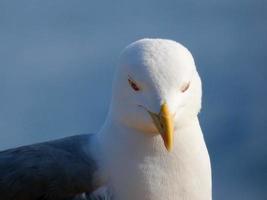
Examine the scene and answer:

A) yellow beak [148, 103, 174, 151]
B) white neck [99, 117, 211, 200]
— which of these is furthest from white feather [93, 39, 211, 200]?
yellow beak [148, 103, 174, 151]

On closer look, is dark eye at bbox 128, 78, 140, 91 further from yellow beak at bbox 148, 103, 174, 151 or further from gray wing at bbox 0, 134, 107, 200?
gray wing at bbox 0, 134, 107, 200

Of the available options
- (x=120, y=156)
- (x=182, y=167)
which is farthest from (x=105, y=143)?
(x=182, y=167)

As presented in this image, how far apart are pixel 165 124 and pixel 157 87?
7.1 inches

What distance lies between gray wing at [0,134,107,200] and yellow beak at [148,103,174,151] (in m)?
0.61

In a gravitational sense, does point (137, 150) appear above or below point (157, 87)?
below

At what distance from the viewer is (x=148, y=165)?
4.77 meters

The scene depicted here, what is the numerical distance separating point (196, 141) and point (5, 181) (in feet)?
3.52

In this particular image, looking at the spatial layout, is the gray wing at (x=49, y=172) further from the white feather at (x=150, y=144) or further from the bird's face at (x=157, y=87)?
the bird's face at (x=157, y=87)

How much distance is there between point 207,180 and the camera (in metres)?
4.92

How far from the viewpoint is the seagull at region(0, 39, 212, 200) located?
436 cm

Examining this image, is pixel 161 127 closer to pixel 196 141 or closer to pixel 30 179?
pixel 196 141

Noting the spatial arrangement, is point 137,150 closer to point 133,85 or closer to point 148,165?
point 148,165

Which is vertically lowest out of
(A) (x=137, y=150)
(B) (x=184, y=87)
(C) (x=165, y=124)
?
(A) (x=137, y=150)

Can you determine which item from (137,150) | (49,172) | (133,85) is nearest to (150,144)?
(137,150)
